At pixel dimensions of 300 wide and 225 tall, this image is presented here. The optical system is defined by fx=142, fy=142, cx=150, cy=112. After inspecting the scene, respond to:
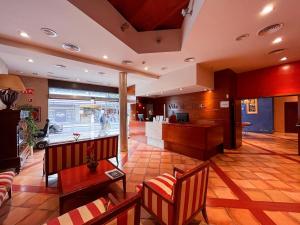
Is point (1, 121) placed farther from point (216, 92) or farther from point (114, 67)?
point (216, 92)

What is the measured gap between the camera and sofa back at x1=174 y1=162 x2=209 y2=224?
4.55 ft

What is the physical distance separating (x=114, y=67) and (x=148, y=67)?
1208mm

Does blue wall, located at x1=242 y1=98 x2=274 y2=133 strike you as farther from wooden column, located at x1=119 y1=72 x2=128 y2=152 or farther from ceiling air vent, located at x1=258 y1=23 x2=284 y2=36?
wooden column, located at x1=119 y1=72 x2=128 y2=152

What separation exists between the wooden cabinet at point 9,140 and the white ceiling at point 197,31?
159 cm

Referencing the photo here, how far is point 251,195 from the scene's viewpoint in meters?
2.48

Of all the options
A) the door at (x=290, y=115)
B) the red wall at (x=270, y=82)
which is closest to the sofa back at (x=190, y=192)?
the red wall at (x=270, y=82)

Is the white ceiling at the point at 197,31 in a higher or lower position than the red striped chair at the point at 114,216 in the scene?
higher

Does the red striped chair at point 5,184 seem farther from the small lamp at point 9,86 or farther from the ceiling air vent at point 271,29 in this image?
the ceiling air vent at point 271,29

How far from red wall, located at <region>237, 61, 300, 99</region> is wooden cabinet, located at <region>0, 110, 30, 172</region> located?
7544mm

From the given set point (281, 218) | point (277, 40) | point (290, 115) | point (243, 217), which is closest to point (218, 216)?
point (243, 217)

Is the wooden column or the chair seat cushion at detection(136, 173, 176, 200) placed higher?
the wooden column

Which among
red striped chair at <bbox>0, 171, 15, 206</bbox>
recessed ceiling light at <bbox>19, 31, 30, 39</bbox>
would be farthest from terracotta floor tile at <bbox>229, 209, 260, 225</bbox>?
recessed ceiling light at <bbox>19, 31, 30, 39</bbox>

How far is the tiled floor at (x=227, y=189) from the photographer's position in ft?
6.54

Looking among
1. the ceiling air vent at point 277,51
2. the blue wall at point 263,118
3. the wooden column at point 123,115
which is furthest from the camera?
the blue wall at point 263,118
